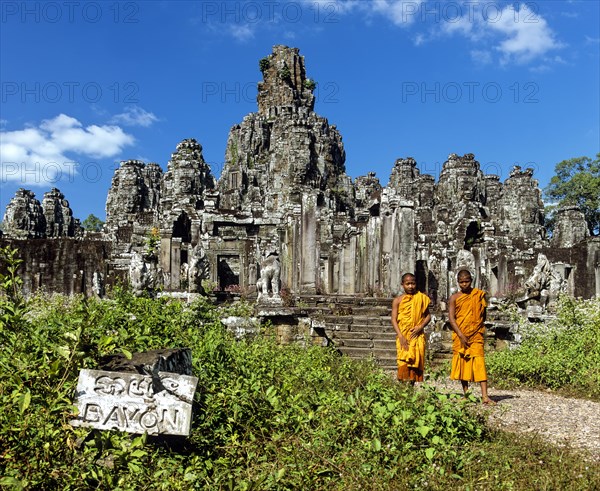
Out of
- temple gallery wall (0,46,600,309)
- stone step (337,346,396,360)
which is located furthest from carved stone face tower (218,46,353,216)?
stone step (337,346,396,360)

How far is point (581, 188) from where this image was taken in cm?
4825

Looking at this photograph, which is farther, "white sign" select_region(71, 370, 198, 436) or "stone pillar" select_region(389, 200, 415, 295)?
"stone pillar" select_region(389, 200, 415, 295)

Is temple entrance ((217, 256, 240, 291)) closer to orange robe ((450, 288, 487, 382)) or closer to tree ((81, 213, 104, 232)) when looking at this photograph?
orange robe ((450, 288, 487, 382))

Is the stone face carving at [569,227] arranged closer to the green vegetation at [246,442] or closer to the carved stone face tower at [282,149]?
the carved stone face tower at [282,149]

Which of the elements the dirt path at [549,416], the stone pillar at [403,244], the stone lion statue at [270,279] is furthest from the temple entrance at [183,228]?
the dirt path at [549,416]

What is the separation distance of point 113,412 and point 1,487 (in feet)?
2.51

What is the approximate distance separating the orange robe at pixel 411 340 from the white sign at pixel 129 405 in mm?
3587

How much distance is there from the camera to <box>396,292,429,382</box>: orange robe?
668 cm

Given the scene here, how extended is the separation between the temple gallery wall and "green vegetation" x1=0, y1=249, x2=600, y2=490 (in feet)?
23.0

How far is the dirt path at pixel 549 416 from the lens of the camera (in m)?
5.20

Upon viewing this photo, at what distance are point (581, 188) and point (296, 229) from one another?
39245 mm

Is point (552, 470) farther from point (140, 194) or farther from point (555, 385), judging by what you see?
point (140, 194)

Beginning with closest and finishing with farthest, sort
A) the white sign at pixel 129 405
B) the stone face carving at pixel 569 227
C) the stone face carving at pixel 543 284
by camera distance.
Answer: the white sign at pixel 129 405 → the stone face carving at pixel 543 284 → the stone face carving at pixel 569 227

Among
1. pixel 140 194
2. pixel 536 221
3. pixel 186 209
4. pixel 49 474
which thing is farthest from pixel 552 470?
pixel 140 194
